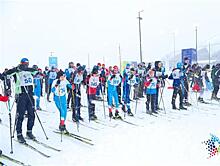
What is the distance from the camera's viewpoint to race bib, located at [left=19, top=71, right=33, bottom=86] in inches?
268

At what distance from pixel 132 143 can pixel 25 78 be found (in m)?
3.41

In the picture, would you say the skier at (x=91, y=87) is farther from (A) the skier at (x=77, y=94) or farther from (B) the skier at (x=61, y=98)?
(B) the skier at (x=61, y=98)

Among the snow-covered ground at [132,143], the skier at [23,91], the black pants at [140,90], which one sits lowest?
the snow-covered ground at [132,143]

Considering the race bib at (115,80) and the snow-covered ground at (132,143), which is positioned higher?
the race bib at (115,80)

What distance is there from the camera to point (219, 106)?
41.5 feet

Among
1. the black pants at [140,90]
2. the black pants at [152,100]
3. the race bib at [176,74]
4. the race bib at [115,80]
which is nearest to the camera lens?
the race bib at [115,80]

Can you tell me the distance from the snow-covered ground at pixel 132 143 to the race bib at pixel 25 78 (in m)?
1.58

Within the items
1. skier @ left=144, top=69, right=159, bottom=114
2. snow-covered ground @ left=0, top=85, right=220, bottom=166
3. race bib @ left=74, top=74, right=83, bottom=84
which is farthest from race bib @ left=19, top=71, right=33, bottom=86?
skier @ left=144, top=69, right=159, bottom=114

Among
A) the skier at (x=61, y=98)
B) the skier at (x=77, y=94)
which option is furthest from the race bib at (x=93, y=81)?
the skier at (x=61, y=98)

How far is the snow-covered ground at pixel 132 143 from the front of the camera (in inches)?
239

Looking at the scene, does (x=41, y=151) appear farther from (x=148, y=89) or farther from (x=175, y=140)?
(x=148, y=89)

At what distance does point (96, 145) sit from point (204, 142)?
3066 millimetres

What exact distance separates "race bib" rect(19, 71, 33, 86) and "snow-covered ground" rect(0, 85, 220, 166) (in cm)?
158

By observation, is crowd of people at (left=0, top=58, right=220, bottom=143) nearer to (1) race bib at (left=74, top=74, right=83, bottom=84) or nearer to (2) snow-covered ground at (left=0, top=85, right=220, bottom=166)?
(1) race bib at (left=74, top=74, right=83, bottom=84)
